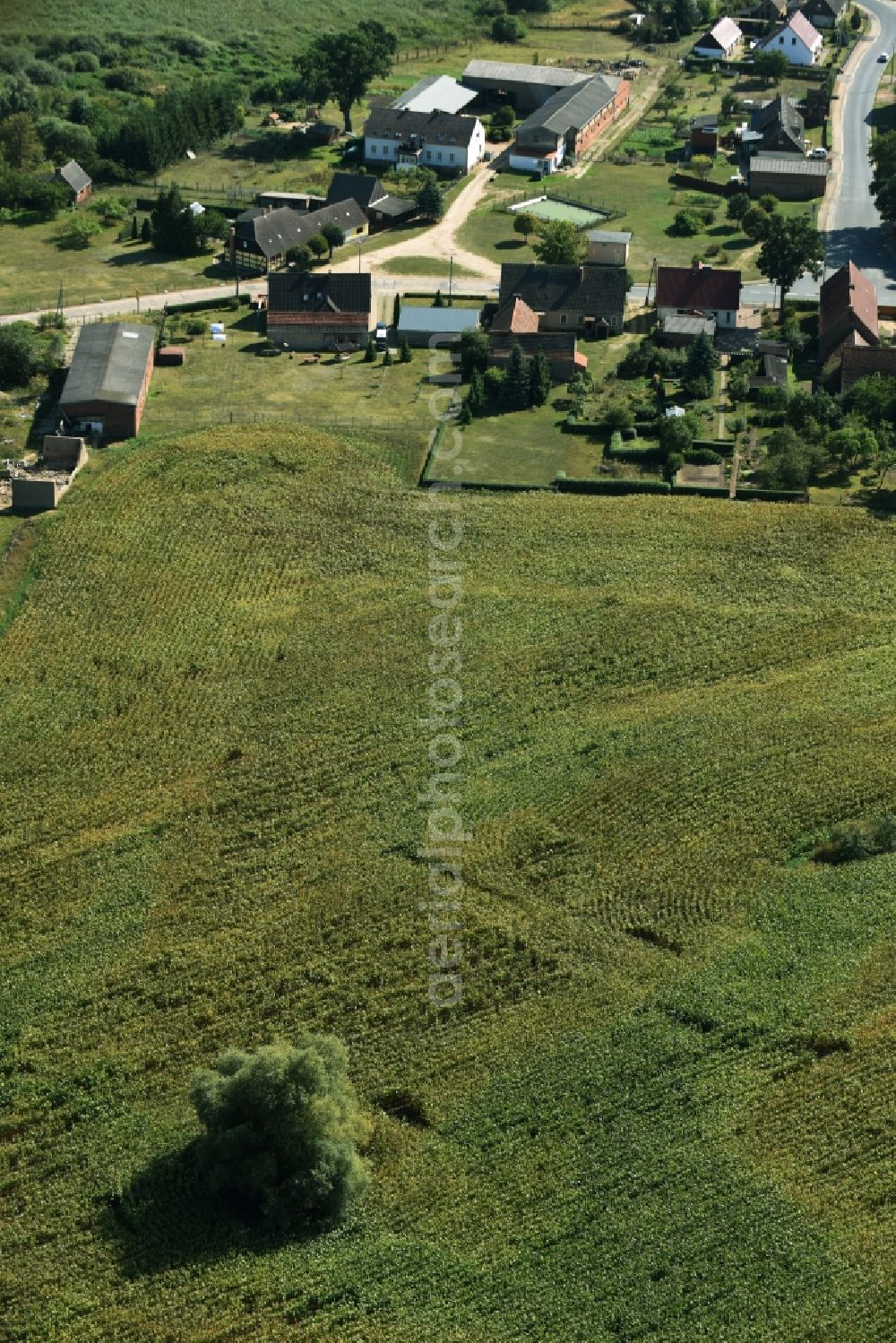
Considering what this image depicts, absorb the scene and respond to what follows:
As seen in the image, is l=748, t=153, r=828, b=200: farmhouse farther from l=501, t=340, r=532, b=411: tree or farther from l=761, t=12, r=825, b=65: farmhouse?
l=501, t=340, r=532, b=411: tree

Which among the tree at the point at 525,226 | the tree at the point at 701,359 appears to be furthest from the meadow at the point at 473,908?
the tree at the point at 525,226

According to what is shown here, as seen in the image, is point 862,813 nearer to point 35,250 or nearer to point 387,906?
point 387,906

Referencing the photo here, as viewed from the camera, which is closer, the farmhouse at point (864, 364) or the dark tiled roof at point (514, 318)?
the farmhouse at point (864, 364)

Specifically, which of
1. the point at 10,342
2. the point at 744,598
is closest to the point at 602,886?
the point at 744,598

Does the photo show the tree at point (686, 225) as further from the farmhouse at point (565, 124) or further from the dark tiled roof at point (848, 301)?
the farmhouse at point (565, 124)

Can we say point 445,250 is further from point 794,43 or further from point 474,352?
point 794,43
